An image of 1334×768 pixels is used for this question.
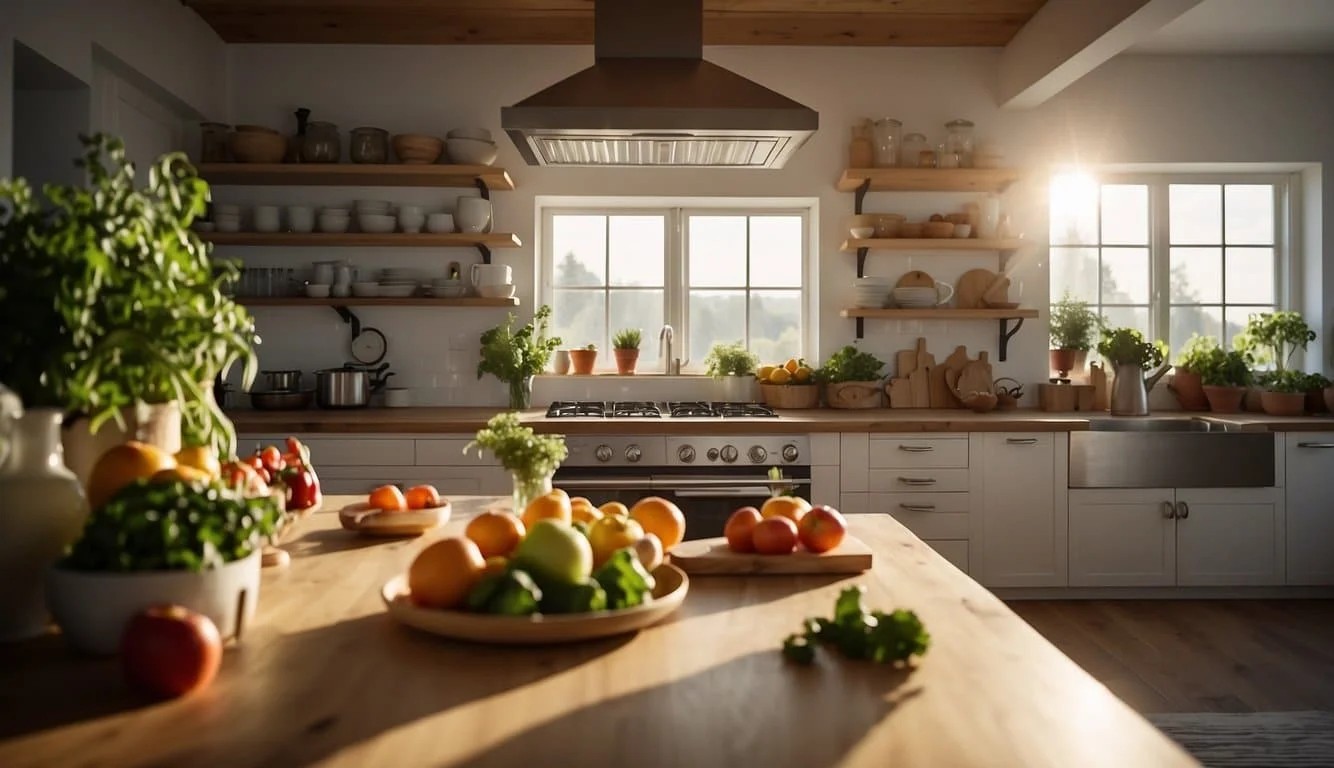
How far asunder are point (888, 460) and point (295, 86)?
10.2 ft

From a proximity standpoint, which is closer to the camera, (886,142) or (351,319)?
(886,142)

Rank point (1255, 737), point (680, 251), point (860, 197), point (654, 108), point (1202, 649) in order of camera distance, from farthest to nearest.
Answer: point (680, 251) → point (860, 197) → point (1202, 649) → point (1255, 737) → point (654, 108)

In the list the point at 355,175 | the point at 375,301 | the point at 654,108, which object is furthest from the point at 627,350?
the point at 654,108

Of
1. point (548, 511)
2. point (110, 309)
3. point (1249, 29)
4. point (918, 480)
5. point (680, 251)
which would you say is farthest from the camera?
point (680, 251)

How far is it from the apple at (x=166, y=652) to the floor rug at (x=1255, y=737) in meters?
2.51

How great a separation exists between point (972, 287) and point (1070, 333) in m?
0.52

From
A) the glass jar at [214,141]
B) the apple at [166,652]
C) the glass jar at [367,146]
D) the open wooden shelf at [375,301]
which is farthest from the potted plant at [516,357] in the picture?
the apple at [166,652]

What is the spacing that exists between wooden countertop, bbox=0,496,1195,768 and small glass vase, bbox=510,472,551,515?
0.50 meters

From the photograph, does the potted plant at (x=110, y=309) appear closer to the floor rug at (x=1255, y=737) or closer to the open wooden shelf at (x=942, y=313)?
the floor rug at (x=1255, y=737)

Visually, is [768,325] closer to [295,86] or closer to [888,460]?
[888,460]

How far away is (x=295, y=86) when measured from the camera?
4824 millimetres

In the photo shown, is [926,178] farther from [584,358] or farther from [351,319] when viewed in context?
[351,319]

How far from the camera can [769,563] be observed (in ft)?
5.66

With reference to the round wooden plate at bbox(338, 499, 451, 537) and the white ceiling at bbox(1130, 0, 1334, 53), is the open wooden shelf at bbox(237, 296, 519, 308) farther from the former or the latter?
the white ceiling at bbox(1130, 0, 1334, 53)
